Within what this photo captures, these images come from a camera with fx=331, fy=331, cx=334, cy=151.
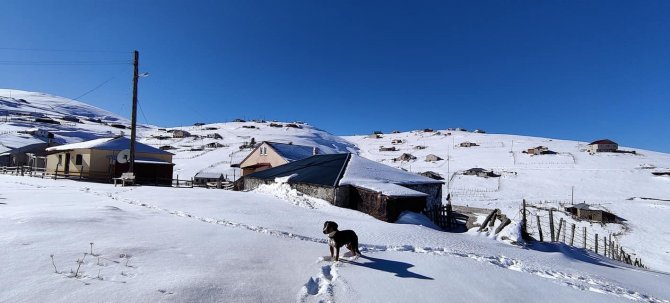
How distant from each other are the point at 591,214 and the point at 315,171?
33759 mm

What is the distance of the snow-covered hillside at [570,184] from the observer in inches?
1284

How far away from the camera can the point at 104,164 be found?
100ft

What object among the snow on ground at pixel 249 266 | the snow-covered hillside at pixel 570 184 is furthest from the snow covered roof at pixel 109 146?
the snow-covered hillside at pixel 570 184

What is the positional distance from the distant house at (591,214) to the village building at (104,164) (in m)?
43.3

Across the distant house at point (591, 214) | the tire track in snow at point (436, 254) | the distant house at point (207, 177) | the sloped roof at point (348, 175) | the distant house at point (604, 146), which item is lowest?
the distant house at point (591, 214)

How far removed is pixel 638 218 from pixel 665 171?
32684mm

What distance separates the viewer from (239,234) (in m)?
8.63

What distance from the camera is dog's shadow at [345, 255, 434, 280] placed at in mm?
6775

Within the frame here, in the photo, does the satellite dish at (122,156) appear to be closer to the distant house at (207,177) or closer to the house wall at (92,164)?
the house wall at (92,164)

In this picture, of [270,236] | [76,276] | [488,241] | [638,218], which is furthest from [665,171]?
[76,276]

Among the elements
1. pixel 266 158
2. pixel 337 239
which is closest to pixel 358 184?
pixel 337 239

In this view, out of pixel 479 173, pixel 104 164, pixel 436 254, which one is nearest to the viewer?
pixel 436 254

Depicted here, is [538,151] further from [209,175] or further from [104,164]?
[104,164]

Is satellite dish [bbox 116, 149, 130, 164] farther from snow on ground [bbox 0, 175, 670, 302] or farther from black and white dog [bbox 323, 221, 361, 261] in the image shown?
black and white dog [bbox 323, 221, 361, 261]
